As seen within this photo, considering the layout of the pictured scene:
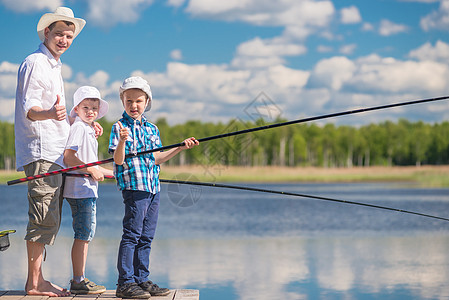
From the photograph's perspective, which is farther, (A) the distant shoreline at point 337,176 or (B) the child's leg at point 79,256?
(A) the distant shoreline at point 337,176

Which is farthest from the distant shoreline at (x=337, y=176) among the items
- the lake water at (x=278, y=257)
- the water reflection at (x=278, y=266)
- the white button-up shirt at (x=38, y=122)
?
the white button-up shirt at (x=38, y=122)

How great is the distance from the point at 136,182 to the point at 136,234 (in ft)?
1.01

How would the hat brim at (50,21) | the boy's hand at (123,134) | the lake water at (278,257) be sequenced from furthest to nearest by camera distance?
1. the lake water at (278,257)
2. the hat brim at (50,21)
3. the boy's hand at (123,134)

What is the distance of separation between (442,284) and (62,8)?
15.1 ft

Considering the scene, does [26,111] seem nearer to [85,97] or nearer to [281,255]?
[85,97]

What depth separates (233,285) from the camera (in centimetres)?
616

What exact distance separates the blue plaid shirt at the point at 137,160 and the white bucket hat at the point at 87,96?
0.29m

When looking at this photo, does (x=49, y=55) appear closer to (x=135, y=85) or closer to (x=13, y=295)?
(x=135, y=85)

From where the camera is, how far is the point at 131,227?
11.6 ft

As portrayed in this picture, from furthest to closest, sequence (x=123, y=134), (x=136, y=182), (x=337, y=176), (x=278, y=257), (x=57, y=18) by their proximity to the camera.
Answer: (x=337, y=176), (x=278, y=257), (x=57, y=18), (x=136, y=182), (x=123, y=134)

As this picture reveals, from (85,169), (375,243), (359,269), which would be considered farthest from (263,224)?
(85,169)

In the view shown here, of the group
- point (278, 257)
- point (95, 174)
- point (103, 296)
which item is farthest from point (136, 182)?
point (278, 257)

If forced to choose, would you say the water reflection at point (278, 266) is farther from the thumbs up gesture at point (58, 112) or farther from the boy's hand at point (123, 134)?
the thumbs up gesture at point (58, 112)

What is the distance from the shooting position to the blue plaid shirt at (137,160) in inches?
138
